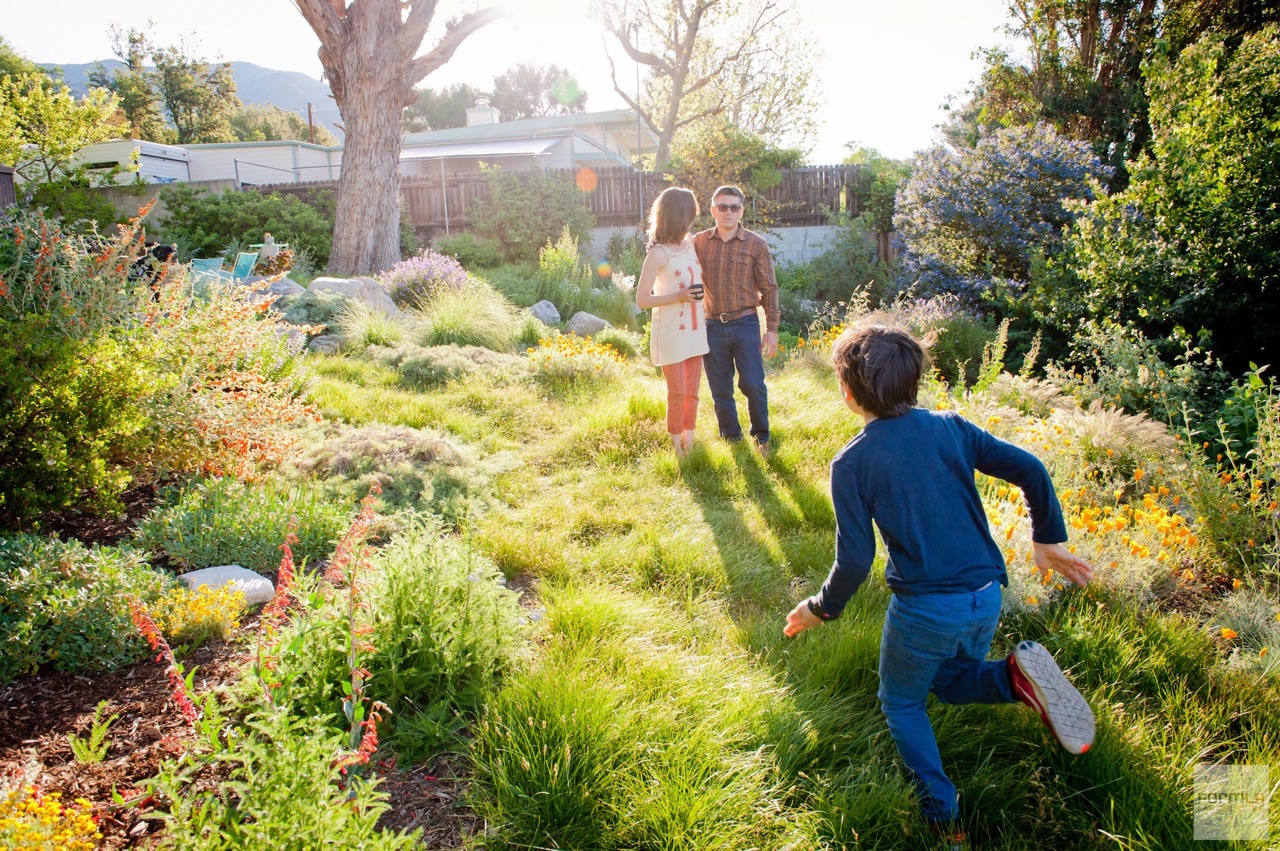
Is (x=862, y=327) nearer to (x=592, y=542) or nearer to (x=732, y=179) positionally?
(x=592, y=542)

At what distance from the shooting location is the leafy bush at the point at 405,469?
417cm

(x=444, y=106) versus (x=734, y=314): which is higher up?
(x=444, y=106)

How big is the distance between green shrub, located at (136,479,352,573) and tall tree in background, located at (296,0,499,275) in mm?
9284

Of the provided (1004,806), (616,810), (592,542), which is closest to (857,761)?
(1004,806)

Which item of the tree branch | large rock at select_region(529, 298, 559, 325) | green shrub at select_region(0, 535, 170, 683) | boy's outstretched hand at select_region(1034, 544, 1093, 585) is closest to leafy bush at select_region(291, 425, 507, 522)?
green shrub at select_region(0, 535, 170, 683)

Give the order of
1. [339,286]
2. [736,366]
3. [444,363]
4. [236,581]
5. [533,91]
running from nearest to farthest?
[236,581] → [736,366] → [444,363] → [339,286] → [533,91]

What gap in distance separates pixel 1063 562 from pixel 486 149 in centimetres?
2435

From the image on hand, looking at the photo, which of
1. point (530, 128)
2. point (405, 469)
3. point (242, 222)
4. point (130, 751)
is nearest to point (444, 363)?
point (405, 469)

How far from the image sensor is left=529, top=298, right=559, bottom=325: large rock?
32.7 feet

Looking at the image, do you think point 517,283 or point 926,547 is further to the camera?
point 517,283

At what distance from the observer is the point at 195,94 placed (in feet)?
126

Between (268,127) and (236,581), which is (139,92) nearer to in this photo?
(268,127)

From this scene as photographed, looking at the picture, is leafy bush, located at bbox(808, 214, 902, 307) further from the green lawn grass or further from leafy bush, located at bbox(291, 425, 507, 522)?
the green lawn grass

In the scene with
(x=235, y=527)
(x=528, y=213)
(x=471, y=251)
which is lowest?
(x=235, y=527)
